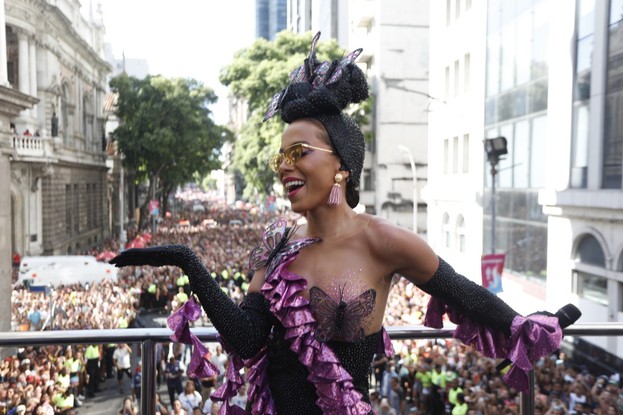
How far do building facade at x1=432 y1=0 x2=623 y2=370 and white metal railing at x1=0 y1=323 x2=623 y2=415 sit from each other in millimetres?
10680

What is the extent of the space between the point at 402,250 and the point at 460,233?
72.5 feet

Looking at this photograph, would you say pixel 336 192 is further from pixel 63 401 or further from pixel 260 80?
pixel 260 80

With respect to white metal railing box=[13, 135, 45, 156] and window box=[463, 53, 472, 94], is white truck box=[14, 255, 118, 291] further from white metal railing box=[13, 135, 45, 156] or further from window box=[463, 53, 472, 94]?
window box=[463, 53, 472, 94]

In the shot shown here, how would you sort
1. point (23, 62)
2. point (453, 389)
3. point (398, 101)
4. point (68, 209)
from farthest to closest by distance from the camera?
point (68, 209) < point (398, 101) < point (23, 62) < point (453, 389)

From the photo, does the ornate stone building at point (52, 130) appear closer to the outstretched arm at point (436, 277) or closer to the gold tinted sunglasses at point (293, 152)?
the gold tinted sunglasses at point (293, 152)

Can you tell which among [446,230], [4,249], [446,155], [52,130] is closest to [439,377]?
[4,249]

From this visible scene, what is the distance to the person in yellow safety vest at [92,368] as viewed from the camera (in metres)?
4.80

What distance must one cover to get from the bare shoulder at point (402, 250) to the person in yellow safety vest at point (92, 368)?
2973 millimetres

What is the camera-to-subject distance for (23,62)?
29.1 m

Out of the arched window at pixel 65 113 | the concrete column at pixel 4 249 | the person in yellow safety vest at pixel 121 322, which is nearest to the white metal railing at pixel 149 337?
the concrete column at pixel 4 249

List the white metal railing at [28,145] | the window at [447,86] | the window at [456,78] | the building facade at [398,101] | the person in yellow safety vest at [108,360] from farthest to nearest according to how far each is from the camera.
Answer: the building facade at [398,101]
the white metal railing at [28,145]
the window at [447,86]
the window at [456,78]
the person in yellow safety vest at [108,360]

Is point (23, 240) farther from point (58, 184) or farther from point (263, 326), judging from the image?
point (263, 326)

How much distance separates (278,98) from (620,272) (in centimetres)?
1243

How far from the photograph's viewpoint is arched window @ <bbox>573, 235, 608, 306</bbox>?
1385 centimetres
